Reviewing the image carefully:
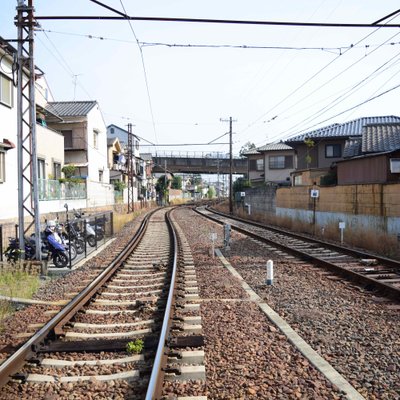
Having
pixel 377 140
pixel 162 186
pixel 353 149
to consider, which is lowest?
pixel 162 186

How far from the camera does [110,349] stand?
17.5ft

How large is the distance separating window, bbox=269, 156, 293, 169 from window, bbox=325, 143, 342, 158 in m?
13.5

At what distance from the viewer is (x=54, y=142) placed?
27.8 metres

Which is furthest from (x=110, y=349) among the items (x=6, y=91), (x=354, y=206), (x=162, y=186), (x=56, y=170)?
(x=162, y=186)

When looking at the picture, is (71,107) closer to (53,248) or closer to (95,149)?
(95,149)

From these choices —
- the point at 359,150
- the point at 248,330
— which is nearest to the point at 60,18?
the point at 248,330

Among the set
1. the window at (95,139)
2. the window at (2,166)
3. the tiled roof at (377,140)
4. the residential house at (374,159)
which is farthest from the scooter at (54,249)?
the window at (95,139)

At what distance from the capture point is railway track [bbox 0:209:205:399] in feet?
14.2

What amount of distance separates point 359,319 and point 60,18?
8.56 m

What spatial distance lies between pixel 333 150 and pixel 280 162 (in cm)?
1462

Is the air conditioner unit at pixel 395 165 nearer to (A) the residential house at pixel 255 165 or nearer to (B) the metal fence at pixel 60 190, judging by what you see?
(B) the metal fence at pixel 60 190

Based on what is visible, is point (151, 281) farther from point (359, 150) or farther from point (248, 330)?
point (359, 150)

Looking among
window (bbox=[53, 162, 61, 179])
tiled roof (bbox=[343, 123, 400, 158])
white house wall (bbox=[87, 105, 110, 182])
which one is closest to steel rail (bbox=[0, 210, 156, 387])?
window (bbox=[53, 162, 61, 179])

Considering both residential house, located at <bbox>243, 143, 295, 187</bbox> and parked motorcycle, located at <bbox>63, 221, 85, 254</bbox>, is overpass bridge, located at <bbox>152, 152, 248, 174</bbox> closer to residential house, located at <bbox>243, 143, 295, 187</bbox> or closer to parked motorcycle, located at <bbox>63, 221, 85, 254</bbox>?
residential house, located at <bbox>243, 143, 295, 187</bbox>
